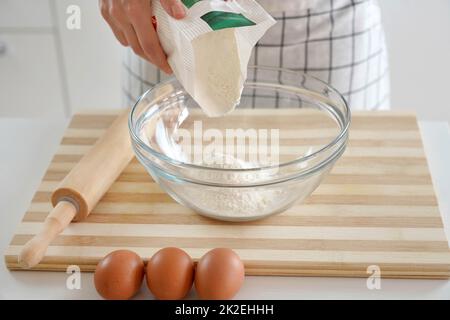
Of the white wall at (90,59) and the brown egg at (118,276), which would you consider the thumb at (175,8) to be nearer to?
the brown egg at (118,276)

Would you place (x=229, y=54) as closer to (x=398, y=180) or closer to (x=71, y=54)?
(x=398, y=180)

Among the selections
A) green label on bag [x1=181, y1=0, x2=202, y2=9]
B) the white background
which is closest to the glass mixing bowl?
green label on bag [x1=181, y1=0, x2=202, y2=9]

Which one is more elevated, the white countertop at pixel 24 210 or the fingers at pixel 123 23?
the fingers at pixel 123 23

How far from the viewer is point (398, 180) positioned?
3.79 feet

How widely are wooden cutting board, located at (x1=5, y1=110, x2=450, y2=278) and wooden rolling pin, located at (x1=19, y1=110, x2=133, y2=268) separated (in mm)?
26

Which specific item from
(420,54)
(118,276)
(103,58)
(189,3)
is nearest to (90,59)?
(103,58)

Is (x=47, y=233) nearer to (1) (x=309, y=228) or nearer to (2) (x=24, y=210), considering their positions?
(2) (x=24, y=210)

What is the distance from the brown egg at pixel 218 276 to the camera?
Answer: 3.01 ft

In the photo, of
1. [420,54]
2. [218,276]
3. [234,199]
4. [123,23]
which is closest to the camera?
[218,276]

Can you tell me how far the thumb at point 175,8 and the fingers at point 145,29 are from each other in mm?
79

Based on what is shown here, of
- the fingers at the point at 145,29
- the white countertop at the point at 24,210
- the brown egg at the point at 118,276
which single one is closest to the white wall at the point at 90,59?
the white countertop at the point at 24,210

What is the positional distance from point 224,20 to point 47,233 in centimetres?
39

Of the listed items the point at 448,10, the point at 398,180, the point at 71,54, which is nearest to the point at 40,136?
the point at 398,180

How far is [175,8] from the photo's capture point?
983 mm
